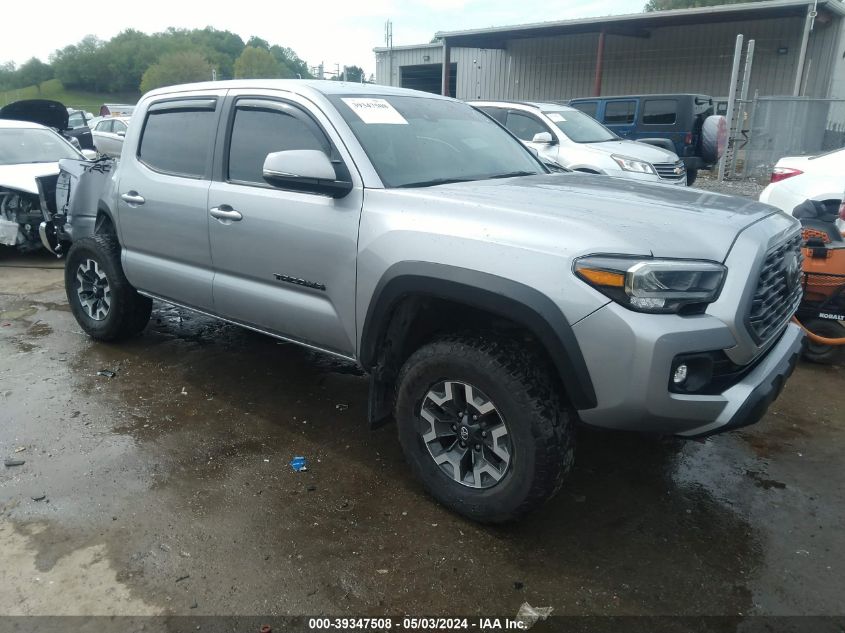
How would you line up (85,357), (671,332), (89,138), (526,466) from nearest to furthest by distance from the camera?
(671,332) < (526,466) < (85,357) < (89,138)

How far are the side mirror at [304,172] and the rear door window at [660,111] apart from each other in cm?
1316

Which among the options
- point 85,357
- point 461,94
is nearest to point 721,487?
point 85,357

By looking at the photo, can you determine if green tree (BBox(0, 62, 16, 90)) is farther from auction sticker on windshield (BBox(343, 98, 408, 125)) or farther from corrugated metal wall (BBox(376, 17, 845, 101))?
auction sticker on windshield (BBox(343, 98, 408, 125))

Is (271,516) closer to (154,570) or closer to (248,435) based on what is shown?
(154,570)

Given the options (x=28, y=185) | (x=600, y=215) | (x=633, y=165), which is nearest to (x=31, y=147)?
(x=28, y=185)

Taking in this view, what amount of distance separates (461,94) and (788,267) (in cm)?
2957

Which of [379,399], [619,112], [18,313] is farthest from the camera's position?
[619,112]

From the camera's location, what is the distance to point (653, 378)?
2250mm

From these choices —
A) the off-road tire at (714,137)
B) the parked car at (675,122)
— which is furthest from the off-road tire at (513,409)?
the off-road tire at (714,137)

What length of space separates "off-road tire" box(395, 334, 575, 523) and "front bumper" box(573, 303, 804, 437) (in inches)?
6.2

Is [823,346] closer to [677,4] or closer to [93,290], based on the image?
[93,290]

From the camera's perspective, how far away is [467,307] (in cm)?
282

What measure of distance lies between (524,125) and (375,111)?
6.89 meters

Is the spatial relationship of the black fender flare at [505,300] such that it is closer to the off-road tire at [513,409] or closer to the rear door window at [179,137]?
the off-road tire at [513,409]
